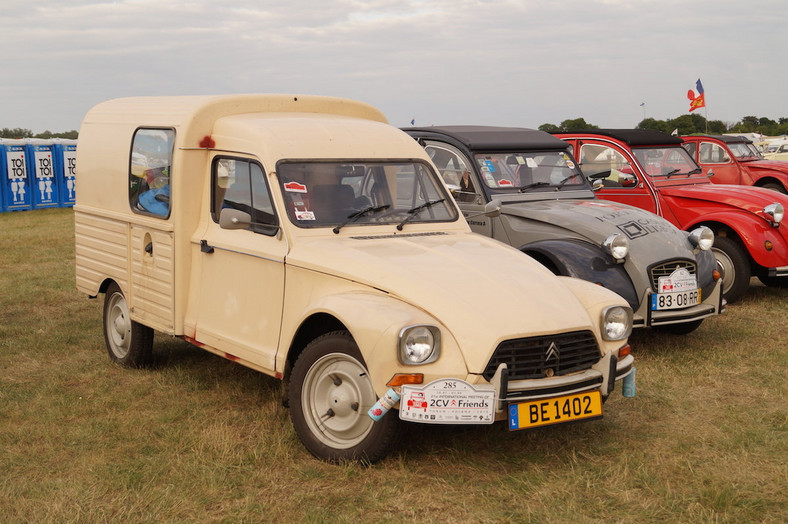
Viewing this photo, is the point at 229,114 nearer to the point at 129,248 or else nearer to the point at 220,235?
the point at 220,235

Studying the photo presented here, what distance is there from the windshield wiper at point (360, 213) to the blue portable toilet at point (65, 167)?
22256 mm

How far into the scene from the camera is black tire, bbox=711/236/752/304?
9766 millimetres

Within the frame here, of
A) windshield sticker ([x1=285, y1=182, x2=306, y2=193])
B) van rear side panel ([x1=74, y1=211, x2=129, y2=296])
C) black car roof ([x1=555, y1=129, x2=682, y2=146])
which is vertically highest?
black car roof ([x1=555, y1=129, x2=682, y2=146])

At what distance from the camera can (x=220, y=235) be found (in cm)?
612

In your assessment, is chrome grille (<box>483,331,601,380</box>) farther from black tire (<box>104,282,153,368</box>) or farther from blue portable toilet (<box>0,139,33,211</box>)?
blue portable toilet (<box>0,139,33,211</box>)

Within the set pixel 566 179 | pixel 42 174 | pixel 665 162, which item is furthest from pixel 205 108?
pixel 42 174

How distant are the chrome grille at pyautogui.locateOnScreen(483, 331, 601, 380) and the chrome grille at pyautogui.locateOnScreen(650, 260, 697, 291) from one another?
2.78 metres

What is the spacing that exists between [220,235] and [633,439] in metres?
3.05

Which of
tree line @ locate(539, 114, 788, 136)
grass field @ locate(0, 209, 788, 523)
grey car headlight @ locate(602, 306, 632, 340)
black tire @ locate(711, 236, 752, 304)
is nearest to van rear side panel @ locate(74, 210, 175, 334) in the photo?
grass field @ locate(0, 209, 788, 523)

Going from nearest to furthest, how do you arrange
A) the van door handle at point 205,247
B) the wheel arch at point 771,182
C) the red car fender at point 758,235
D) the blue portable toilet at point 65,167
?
the van door handle at point 205,247 < the red car fender at point 758,235 < the wheel arch at point 771,182 < the blue portable toilet at point 65,167

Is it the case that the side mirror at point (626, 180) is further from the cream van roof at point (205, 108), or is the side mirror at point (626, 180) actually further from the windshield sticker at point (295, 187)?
the windshield sticker at point (295, 187)

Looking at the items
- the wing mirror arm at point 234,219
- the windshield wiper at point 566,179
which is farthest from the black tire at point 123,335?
the windshield wiper at point 566,179

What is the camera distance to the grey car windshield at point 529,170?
882 cm

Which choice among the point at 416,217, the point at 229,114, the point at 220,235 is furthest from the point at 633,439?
the point at 229,114
